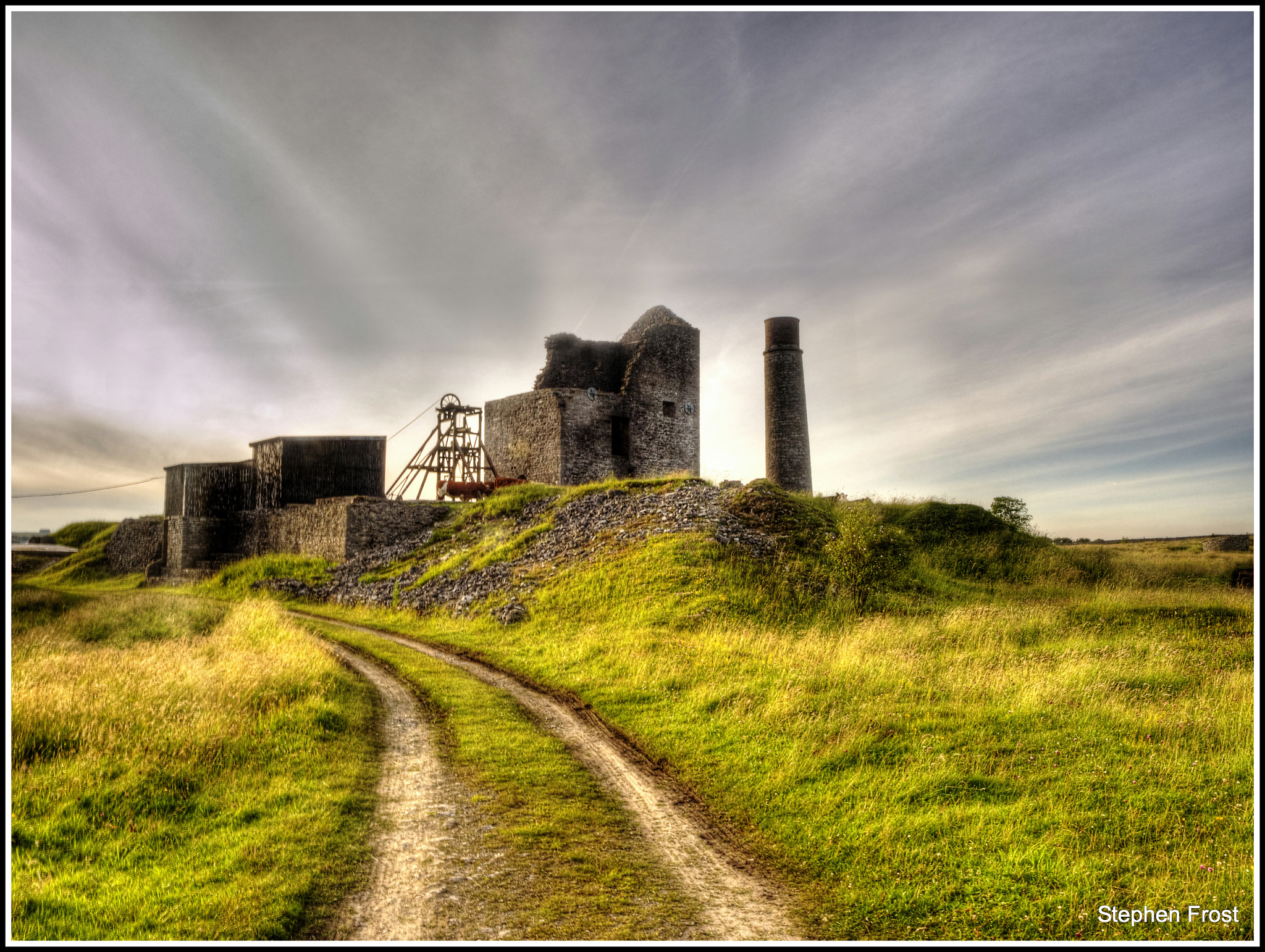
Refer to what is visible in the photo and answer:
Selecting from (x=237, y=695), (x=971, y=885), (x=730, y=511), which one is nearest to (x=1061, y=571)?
(x=730, y=511)

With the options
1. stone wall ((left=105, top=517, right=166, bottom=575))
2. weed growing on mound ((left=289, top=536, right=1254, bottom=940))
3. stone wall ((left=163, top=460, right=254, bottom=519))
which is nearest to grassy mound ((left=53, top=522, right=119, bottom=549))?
stone wall ((left=105, top=517, right=166, bottom=575))

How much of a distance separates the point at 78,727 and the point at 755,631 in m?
11.1

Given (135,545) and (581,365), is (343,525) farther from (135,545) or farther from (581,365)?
(135,545)

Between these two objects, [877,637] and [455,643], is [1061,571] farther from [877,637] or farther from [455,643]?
[455,643]

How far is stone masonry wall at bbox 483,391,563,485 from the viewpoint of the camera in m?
36.2

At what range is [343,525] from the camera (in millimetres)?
27656

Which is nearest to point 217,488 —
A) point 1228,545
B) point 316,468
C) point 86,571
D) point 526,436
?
point 316,468

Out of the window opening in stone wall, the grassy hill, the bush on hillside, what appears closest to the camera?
the grassy hill

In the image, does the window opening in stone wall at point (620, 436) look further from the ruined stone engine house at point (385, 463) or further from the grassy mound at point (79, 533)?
the grassy mound at point (79, 533)

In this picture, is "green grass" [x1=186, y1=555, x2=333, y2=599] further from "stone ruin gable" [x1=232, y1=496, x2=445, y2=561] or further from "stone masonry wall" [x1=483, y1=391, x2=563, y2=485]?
"stone masonry wall" [x1=483, y1=391, x2=563, y2=485]

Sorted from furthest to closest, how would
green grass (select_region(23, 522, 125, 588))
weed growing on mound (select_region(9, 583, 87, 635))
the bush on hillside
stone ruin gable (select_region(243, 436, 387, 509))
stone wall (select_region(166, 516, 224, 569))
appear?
green grass (select_region(23, 522, 125, 588)) < stone ruin gable (select_region(243, 436, 387, 509)) < stone wall (select_region(166, 516, 224, 569)) < the bush on hillside < weed growing on mound (select_region(9, 583, 87, 635))

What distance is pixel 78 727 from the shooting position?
8227mm

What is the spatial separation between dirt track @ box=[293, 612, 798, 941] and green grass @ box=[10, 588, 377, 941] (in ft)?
1.18

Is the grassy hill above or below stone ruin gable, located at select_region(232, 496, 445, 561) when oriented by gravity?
below
